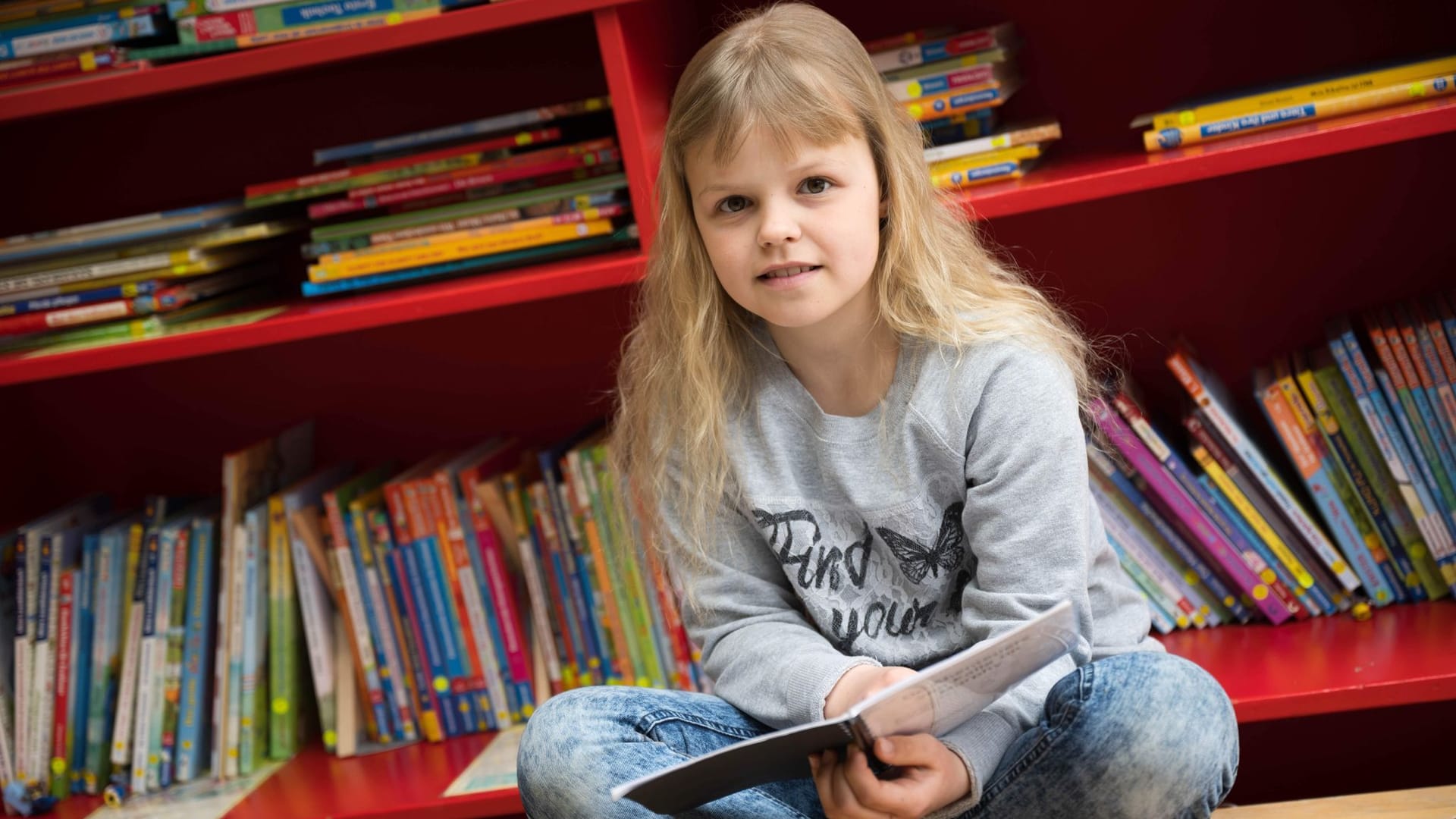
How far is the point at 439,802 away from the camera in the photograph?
1.27m

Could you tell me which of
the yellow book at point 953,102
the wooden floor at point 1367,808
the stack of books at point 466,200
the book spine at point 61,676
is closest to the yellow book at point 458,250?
the stack of books at point 466,200

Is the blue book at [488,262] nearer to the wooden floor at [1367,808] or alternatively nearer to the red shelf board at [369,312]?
the red shelf board at [369,312]

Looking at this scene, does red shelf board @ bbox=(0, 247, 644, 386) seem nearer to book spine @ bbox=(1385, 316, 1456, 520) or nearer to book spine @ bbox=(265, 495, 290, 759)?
book spine @ bbox=(265, 495, 290, 759)

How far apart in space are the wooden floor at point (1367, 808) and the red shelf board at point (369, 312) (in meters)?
0.72

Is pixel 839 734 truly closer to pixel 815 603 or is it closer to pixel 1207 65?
pixel 815 603

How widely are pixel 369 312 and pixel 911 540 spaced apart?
553 millimetres

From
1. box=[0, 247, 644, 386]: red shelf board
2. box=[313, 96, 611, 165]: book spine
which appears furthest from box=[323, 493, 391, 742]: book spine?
box=[313, 96, 611, 165]: book spine

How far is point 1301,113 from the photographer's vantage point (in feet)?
3.91

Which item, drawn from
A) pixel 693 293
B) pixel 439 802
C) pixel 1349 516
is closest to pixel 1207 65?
pixel 1349 516

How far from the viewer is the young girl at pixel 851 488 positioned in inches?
36.5

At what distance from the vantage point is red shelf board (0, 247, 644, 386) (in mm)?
1240

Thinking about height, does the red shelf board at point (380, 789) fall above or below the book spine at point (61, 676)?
below

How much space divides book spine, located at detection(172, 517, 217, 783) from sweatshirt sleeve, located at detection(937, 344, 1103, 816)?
83 centimetres

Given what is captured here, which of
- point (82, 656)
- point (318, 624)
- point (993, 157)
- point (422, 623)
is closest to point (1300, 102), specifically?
point (993, 157)
